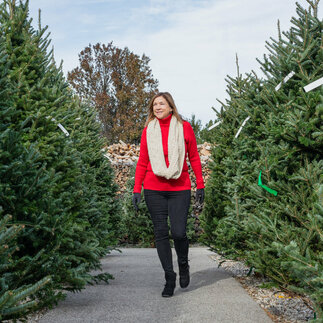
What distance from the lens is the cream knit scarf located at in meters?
4.72

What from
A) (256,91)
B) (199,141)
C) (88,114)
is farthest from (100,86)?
(256,91)

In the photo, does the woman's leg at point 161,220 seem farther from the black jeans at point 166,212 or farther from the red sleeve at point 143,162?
the red sleeve at point 143,162

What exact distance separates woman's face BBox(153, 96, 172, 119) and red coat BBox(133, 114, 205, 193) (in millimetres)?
73

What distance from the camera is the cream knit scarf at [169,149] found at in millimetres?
4719

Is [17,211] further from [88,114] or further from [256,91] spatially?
[88,114]

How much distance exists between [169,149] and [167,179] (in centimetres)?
36

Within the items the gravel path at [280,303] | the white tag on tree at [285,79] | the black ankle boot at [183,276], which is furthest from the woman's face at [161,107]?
the gravel path at [280,303]

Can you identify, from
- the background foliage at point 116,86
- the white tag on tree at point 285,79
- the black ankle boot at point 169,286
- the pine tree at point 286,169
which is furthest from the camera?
the background foliage at point 116,86

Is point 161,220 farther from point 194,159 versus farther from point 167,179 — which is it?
point 194,159

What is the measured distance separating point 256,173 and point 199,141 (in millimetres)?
17416

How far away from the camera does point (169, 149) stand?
489 centimetres

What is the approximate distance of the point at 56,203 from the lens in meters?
3.48

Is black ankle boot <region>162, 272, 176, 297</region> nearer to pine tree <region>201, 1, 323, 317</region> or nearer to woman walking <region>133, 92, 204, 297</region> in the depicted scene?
woman walking <region>133, 92, 204, 297</region>

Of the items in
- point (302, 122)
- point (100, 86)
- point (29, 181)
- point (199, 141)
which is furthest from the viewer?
point (100, 86)
